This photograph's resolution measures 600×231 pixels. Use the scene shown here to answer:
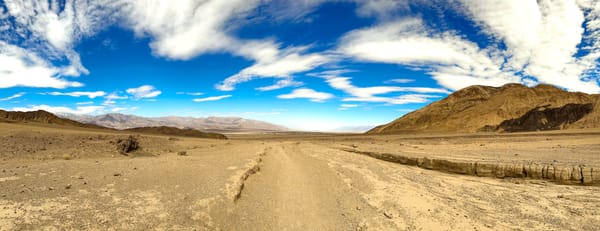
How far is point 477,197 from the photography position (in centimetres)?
1048

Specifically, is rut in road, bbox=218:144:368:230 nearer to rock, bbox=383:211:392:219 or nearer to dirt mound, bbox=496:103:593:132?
rock, bbox=383:211:392:219

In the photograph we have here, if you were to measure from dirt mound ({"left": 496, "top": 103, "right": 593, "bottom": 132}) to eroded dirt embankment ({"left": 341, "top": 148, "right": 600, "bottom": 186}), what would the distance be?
73779 millimetres

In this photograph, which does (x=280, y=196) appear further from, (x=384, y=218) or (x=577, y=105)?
(x=577, y=105)

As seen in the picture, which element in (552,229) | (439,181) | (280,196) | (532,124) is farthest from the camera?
(532,124)

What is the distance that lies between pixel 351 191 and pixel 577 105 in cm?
9515

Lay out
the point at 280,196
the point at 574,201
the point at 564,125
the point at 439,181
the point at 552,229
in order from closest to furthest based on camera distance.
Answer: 1. the point at 552,229
2. the point at 574,201
3. the point at 280,196
4. the point at 439,181
5. the point at 564,125

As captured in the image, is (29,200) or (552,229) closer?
(29,200)

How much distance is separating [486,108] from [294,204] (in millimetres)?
100215

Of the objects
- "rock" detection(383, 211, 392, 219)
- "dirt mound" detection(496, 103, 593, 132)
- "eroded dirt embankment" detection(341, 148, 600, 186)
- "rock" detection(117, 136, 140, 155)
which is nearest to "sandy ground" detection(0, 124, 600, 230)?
"rock" detection(383, 211, 392, 219)

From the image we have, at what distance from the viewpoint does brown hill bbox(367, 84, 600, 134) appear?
80.9 meters

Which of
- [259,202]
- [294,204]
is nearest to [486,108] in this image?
[294,204]

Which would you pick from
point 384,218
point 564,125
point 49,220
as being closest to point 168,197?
point 49,220

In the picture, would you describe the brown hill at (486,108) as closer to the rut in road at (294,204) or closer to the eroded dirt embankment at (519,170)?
the eroded dirt embankment at (519,170)

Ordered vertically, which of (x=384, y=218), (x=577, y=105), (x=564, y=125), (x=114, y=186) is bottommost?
(x=384, y=218)
